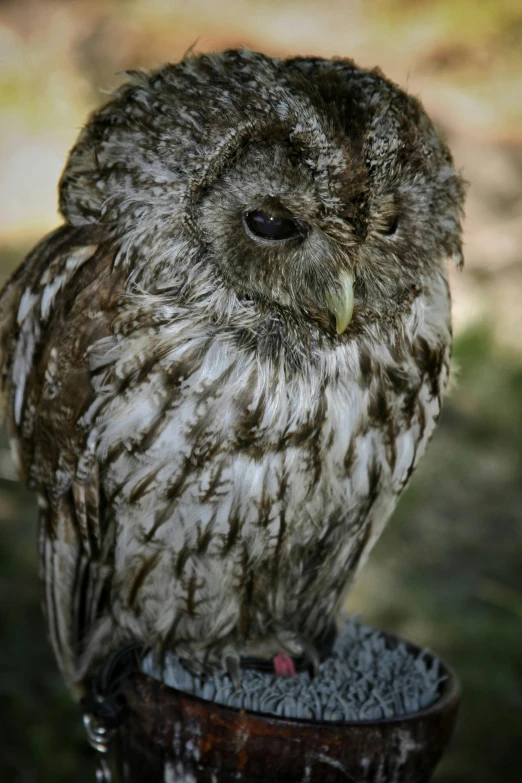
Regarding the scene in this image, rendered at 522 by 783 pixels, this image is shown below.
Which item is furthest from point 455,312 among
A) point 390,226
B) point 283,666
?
point 390,226

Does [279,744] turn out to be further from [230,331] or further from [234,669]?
[230,331]

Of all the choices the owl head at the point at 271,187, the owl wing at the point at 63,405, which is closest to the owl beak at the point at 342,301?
the owl head at the point at 271,187

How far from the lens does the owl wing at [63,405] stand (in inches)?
56.9

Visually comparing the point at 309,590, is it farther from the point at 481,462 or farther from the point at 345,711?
the point at 481,462

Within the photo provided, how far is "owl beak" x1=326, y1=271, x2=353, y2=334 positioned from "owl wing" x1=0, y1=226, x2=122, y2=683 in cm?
35

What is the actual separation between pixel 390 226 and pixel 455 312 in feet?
11.4

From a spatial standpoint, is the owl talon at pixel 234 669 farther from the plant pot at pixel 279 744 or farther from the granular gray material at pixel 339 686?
the plant pot at pixel 279 744

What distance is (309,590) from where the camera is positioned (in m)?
1.75

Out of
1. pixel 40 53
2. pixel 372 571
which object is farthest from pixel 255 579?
pixel 40 53

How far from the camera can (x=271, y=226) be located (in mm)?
1289

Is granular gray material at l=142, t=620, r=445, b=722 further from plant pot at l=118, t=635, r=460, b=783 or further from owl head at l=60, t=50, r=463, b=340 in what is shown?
owl head at l=60, t=50, r=463, b=340

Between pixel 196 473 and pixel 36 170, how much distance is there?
453 cm

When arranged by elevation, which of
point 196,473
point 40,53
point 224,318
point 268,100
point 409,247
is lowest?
point 196,473

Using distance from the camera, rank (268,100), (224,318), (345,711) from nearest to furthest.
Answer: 1. (268,100)
2. (224,318)
3. (345,711)
